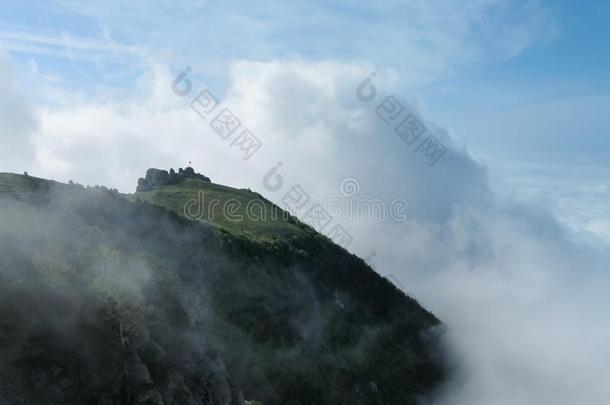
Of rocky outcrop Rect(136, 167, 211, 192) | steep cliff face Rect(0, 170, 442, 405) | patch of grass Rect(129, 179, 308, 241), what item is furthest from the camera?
rocky outcrop Rect(136, 167, 211, 192)

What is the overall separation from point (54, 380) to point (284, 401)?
4692 cm

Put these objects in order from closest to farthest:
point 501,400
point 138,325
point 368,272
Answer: point 138,325 → point 368,272 → point 501,400

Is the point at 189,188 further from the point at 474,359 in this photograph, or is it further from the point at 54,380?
the point at 54,380

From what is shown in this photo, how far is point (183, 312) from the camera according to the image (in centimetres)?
3988

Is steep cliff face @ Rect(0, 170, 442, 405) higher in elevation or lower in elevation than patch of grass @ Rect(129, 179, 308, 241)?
lower

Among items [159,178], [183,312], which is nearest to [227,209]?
[159,178]

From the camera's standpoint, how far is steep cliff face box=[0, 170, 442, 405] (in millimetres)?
29500

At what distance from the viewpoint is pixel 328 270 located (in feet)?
352

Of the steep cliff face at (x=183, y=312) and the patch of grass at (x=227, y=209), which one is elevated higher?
the patch of grass at (x=227, y=209)

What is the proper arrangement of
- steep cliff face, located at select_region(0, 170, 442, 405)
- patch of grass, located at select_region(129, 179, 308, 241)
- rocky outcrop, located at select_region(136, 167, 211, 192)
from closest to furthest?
steep cliff face, located at select_region(0, 170, 442, 405)
patch of grass, located at select_region(129, 179, 308, 241)
rocky outcrop, located at select_region(136, 167, 211, 192)

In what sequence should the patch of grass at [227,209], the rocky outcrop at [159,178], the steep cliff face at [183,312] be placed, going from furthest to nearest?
the rocky outcrop at [159,178] < the patch of grass at [227,209] < the steep cliff face at [183,312]

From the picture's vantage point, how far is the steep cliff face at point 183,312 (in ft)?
96.8

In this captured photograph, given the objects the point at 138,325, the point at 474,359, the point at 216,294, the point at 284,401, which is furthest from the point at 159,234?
the point at 474,359

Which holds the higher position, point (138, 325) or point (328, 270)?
point (328, 270)
